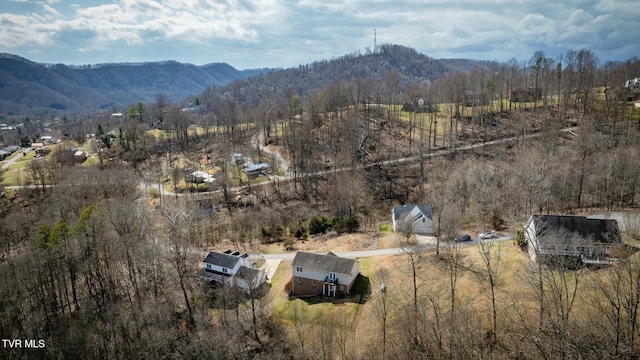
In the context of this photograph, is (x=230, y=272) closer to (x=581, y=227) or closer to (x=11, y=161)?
(x=581, y=227)

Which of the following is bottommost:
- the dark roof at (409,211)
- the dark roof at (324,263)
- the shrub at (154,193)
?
the dark roof at (324,263)

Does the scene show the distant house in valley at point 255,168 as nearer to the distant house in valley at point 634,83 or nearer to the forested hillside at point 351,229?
the forested hillside at point 351,229

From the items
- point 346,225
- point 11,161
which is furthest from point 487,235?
point 11,161

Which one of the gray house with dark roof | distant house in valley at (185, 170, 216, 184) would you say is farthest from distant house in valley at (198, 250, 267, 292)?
distant house in valley at (185, 170, 216, 184)

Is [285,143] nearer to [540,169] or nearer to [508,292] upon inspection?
[540,169]

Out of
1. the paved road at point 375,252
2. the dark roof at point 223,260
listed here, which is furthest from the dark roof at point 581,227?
the dark roof at point 223,260

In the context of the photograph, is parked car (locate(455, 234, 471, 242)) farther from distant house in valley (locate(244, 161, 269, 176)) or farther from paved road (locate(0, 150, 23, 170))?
paved road (locate(0, 150, 23, 170))
